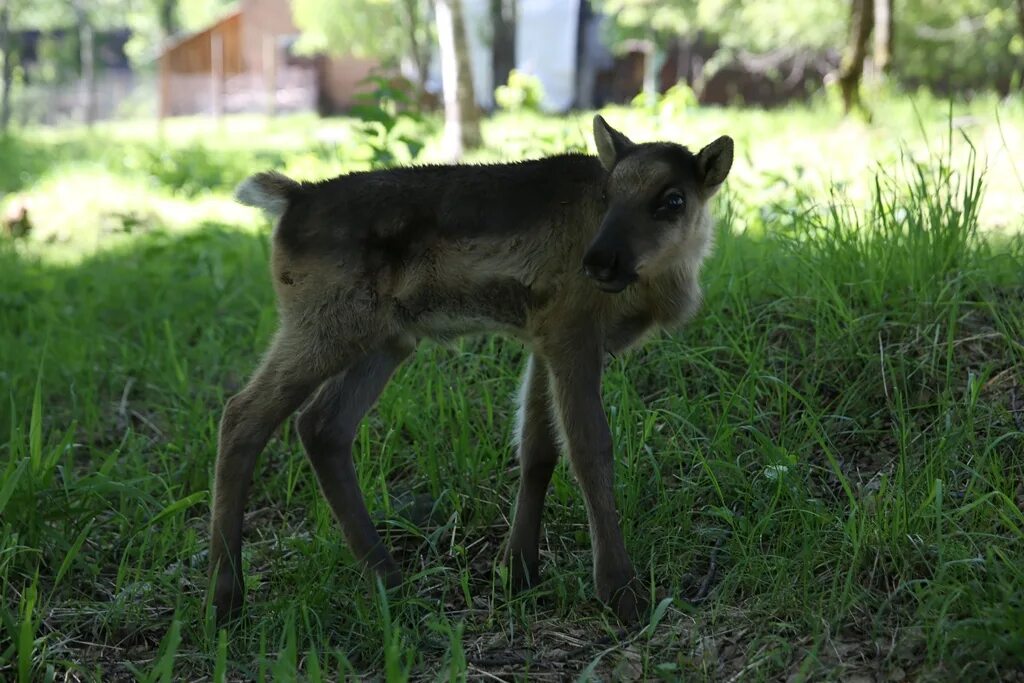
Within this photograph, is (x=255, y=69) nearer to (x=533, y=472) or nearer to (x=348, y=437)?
(x=348, y=437)

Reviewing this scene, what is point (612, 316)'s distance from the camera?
145 inches

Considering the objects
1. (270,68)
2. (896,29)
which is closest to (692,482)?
(896,29)

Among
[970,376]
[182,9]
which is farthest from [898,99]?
[182,9]

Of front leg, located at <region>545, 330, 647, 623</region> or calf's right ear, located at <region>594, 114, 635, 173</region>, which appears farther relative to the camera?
calf's right ear, located at <region>594, 114, 635, 173</region>

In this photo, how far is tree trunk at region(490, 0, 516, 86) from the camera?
93.4ft

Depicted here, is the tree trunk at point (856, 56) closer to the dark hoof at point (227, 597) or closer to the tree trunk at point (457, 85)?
the tree trunk at point (457, 85)

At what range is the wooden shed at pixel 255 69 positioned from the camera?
39000 millimetres

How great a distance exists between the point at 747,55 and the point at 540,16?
248 inches

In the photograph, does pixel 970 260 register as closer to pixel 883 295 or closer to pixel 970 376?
pixel 883 295

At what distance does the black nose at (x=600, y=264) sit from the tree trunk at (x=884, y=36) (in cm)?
1090

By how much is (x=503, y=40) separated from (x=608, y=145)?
26.3 meters

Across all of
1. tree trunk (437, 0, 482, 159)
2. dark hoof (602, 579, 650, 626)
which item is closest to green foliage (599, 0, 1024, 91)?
tree trunk (437, 0, 482, 159)

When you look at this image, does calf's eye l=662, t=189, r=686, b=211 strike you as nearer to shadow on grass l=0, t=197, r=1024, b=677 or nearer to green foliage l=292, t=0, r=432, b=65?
shadow on grass l=0, t=197, r=1024, b=677

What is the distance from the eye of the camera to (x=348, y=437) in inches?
159
